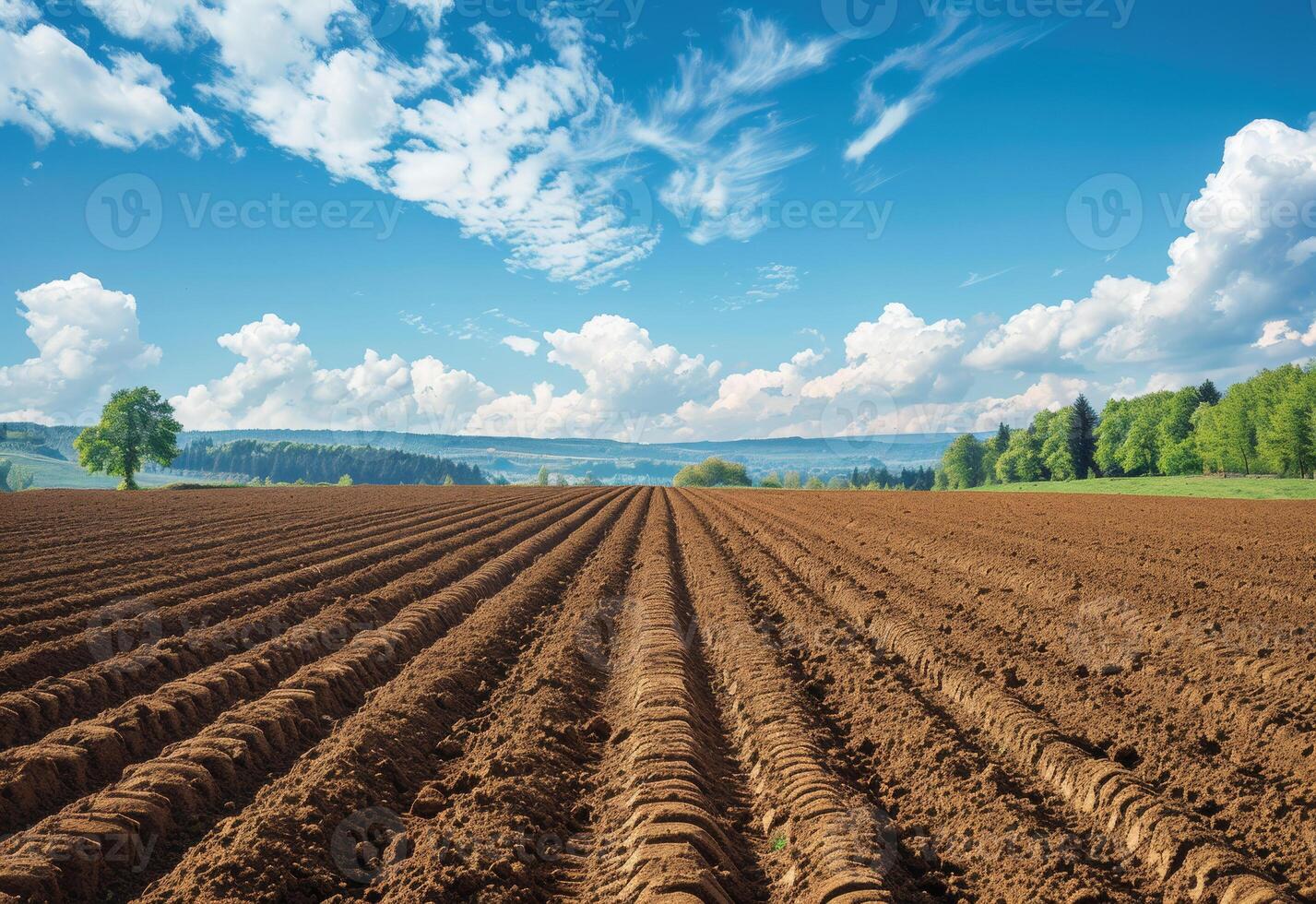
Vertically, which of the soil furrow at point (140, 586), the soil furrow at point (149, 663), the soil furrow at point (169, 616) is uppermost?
the soil furrow at point (140, 586)

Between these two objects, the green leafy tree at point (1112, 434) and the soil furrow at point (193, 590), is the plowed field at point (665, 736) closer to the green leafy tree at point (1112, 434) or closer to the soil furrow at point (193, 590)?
the soil furrow at point (193, 590)

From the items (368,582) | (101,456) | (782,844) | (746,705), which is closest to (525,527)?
(368,582)

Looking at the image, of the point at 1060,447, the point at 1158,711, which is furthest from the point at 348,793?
the point at 1060,447

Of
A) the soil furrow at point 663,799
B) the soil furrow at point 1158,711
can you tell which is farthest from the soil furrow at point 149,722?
the soil furrow at point 1158,711

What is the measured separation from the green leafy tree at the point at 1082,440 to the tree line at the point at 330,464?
126 metres

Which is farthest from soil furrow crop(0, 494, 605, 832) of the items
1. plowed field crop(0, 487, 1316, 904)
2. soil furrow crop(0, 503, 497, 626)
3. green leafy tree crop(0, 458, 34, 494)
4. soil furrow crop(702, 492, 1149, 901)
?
green leafy tree crop(0, 458, 34, 494)

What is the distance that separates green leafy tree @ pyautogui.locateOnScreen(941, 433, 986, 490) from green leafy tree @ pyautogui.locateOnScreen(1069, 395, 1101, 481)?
27.8 meters

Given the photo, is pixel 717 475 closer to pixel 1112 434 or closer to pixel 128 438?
pixel 1112 434

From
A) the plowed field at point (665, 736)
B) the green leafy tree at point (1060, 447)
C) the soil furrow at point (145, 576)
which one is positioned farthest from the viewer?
the green leafy tree at point (1060, 447)

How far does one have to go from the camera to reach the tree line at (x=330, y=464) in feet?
530

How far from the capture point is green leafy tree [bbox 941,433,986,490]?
110125 mm

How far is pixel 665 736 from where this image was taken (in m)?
6.12

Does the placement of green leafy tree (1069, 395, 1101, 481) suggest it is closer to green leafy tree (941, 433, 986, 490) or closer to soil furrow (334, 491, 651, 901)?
green leafy tree (941, 433, 986, 490)

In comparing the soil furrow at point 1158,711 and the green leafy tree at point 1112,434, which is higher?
the green leafy tree at point 1112,434
